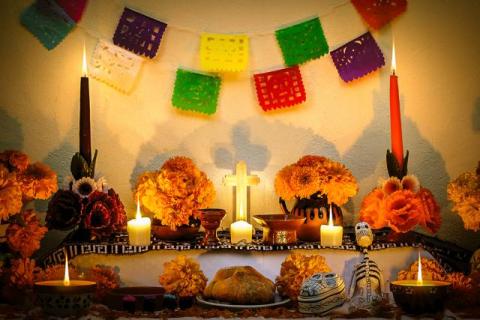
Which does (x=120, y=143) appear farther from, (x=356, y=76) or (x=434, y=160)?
(x=434, y=160)

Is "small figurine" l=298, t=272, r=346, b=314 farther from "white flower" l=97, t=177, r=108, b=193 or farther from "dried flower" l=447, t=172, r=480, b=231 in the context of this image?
"white flower" l=97, t=177, r=108, b=193

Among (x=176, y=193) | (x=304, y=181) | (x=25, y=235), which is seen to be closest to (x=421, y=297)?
(x=304, y=181)

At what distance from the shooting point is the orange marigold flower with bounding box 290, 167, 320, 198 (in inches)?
74.8

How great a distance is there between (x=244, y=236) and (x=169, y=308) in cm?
35

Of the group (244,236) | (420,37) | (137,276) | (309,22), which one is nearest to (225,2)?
(309,22)

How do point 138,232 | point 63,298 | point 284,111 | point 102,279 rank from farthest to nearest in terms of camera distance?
point 284,111
point 138,232
point 102,279
point 63,298

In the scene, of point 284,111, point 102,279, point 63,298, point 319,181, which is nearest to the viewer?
point 63,298

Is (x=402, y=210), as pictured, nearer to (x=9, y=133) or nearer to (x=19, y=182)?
(x=19, y=182)

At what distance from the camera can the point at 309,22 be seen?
2170mm

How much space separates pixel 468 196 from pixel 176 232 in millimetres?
688

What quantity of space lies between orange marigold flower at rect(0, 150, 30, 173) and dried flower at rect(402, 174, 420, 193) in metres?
0.90

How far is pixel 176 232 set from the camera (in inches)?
74.0

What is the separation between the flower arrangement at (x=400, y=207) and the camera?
182 centimetres

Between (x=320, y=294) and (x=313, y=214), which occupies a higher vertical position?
(x=313, y=214)
